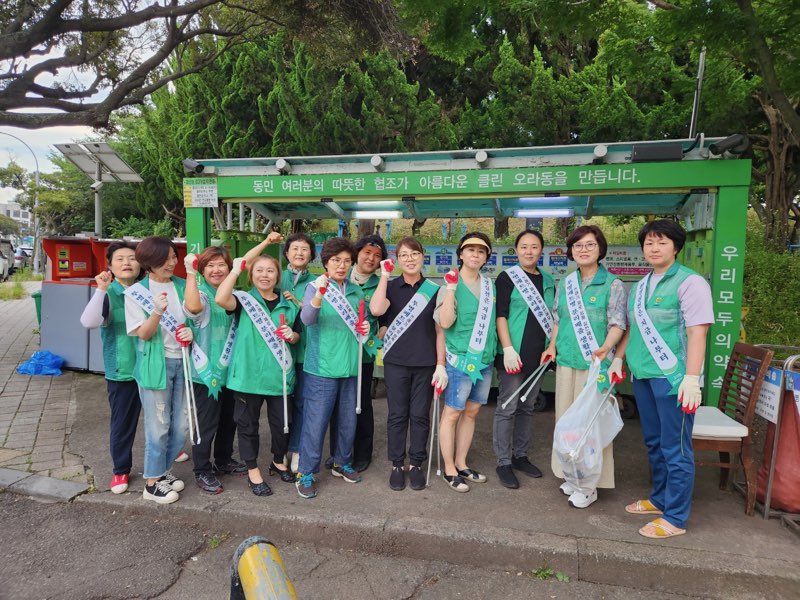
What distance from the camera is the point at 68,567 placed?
9.62ft

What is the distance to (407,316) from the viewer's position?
3.60 meters

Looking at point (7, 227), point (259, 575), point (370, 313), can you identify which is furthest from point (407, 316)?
point (7, 227)

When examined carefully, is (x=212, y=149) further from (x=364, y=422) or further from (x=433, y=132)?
(x=364, y=422)

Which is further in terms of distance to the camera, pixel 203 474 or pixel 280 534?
pixel 203 474

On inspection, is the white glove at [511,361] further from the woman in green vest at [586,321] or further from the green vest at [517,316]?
the woman in green vest at [586,321]

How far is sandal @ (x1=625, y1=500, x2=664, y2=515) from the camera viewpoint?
334 cm

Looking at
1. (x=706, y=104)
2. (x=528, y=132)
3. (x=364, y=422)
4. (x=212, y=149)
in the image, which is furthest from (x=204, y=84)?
(x=364, y=422)

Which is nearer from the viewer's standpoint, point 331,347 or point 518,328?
point 331,347

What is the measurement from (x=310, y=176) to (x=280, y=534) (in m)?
3.22

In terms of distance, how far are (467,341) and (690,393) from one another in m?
1.39

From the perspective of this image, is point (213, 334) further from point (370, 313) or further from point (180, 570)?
point (180, 570)

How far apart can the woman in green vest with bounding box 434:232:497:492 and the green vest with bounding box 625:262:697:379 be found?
99 centimetres

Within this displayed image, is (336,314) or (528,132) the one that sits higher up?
(528,132)

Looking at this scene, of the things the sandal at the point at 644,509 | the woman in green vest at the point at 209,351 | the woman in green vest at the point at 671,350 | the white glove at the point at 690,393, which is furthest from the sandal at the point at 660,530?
the woman in green vest at the point at 209,351
